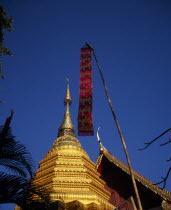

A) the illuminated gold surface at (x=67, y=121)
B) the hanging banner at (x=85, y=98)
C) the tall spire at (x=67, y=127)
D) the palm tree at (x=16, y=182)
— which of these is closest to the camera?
the palm tree at (x=16, y=182)

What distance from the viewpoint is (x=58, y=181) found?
416 inches

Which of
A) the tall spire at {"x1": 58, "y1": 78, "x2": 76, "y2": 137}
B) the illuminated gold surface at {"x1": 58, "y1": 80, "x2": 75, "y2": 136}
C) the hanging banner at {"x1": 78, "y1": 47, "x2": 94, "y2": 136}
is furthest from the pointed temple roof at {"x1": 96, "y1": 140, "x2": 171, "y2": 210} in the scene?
the illuminated gold surface at {"x1": 58, "y1": 80, "x2": 75, "y2": 136}

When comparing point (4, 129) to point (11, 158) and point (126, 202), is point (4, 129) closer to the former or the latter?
point (11, 158)

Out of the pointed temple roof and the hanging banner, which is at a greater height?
the hanging banner

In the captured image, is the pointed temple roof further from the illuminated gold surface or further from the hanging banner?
the illuminated gold surface

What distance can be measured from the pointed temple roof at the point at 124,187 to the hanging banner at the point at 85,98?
2682mm

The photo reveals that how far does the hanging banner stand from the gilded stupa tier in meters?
2.03

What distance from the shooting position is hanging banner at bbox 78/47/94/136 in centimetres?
1065

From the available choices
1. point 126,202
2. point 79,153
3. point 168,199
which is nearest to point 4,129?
point 168,199

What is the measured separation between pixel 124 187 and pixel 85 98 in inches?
179

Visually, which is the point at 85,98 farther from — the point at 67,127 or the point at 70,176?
the point at 67,127

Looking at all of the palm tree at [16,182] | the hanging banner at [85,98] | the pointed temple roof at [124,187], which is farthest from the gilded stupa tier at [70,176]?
the palm tree at [16,182]

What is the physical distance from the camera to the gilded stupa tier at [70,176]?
9719mm

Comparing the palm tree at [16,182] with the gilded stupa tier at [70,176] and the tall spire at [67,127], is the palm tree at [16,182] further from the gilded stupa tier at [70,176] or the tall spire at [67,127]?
the tall spire at [67,127]
